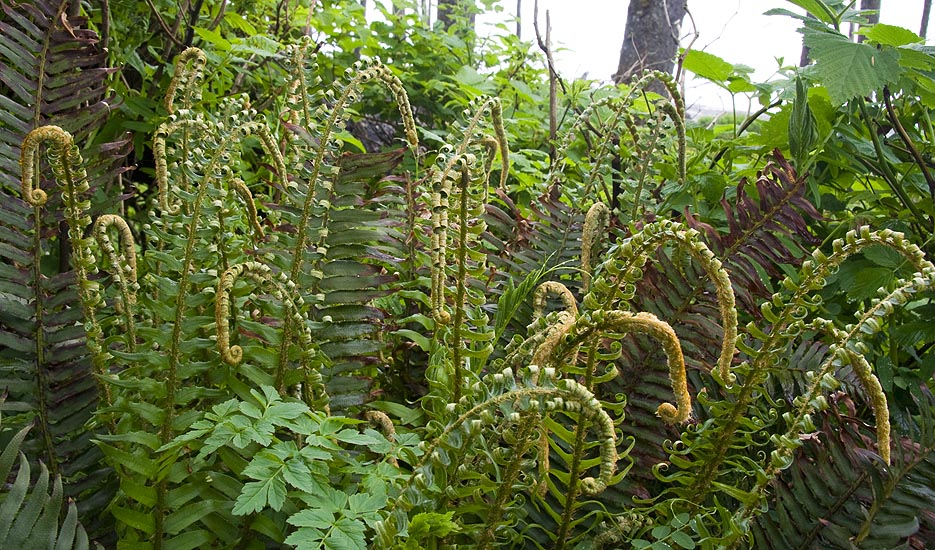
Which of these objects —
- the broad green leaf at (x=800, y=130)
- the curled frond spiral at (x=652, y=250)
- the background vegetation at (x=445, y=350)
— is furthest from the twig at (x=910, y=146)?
the curled frond spiral at (x=652, y=250)

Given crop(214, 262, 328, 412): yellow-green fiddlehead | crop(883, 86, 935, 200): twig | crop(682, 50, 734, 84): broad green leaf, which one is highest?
crop(682, 50, 734, 84): broad green leaf

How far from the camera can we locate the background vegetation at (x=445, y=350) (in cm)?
80

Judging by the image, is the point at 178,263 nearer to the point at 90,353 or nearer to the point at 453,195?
the point at 90,353

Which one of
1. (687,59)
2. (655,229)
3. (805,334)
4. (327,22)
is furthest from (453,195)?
(327,22)

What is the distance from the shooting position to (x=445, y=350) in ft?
3.33

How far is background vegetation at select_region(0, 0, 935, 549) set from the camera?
31.5 inches

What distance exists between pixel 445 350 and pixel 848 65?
2.55 feet

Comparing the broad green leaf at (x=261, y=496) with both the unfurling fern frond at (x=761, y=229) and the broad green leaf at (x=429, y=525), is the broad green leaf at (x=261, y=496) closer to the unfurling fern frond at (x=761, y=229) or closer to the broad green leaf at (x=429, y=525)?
the broad green leaf at (x=429, y=525)

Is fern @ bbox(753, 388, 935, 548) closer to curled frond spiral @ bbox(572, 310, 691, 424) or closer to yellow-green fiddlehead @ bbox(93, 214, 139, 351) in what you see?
curled frond spiral @ bbox(572, 310, 691, 424)

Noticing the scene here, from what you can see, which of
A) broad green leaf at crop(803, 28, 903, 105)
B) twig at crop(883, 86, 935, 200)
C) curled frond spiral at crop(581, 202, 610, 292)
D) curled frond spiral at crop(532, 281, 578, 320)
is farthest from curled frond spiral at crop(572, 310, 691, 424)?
twig at crop(883, 86, 935, 200)

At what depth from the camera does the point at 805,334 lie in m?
0.98

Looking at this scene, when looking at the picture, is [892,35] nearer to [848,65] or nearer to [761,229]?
[848,65]

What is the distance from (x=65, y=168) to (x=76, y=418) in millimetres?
319

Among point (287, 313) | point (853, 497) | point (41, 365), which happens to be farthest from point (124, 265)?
point (853, 497)
